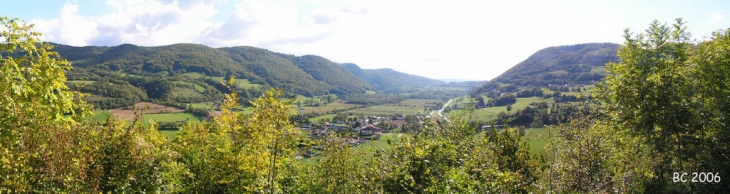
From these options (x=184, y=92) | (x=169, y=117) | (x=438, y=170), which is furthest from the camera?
(x=184, y=92)

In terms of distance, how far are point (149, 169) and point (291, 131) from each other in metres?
3.31

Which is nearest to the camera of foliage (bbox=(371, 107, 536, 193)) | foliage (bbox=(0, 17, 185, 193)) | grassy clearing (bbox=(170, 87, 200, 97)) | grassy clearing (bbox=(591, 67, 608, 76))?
foliage (bbox=(0, 17, 185, 193))

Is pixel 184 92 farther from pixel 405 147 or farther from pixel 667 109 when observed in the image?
pixel 667 109

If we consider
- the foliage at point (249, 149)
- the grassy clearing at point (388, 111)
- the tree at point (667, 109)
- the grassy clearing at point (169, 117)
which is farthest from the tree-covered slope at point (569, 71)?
the foliage at point (249, 149)

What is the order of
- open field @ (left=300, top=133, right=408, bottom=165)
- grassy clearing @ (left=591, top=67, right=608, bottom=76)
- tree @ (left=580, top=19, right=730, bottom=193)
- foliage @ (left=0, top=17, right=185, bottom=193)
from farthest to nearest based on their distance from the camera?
grassy clearing @ (left=591, top=67, right=608, bottom=76)
open field @ (left=300, top=133, right=408, bottom=165)
tree @ (left=580, top=19, right=730, bottom=193)
foliage @ (left=0, top=17, right=185, bottom=193)

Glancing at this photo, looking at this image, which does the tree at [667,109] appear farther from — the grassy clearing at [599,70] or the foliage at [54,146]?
the grassy clearing at [599,70]

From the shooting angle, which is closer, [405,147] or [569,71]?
[405,147]

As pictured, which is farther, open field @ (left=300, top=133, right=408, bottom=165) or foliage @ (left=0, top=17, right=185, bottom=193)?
open field @ (left=300, top=133, right=408, bottom=165)

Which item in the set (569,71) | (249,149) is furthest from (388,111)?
(249,149)

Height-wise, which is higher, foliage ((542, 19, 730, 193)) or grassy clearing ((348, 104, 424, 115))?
foliage ((542, 19, 730, 193))

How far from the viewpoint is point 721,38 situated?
38.9 feet

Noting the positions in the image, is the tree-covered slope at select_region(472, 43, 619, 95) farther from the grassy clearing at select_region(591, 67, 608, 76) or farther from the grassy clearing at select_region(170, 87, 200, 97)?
the grassy clearing at select_region(170, 87, 200, 97)

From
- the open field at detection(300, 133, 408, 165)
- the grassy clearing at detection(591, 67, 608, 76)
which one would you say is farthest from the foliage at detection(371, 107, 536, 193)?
the grassy clearing at detection(591, 67, 608, 76)

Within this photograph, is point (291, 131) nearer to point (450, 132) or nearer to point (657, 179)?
point (450, 132)
